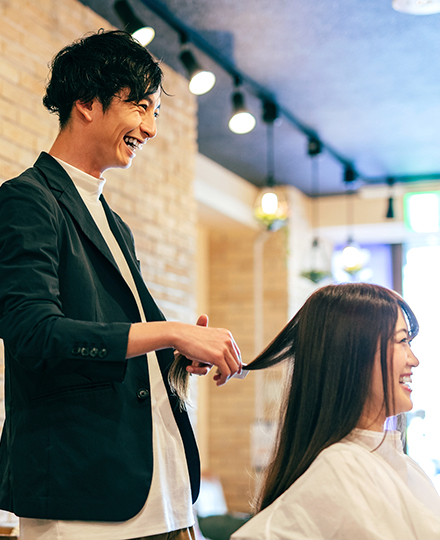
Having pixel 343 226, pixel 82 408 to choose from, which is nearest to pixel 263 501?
pixel 82 408

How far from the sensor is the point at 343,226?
7.29 meters

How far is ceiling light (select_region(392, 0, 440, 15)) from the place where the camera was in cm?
348

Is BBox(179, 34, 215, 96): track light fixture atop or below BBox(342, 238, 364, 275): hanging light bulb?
atop

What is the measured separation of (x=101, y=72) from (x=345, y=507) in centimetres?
94

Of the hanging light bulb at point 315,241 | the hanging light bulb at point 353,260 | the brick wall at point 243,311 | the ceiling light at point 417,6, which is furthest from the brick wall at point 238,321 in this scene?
the ceiling light at point 417,6

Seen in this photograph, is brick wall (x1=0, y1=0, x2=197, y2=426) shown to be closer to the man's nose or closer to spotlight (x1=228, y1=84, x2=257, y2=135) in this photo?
spotlight (x1=228, y1=84, x2=257, y2=135)

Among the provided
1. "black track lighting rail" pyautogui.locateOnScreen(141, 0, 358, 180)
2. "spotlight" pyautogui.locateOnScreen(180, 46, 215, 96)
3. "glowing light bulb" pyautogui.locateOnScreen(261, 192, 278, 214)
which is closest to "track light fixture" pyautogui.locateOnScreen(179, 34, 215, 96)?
"spotlight" pyautogui.locateOnScreen(180, 46, 215, 96)

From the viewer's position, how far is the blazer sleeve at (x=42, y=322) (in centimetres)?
112

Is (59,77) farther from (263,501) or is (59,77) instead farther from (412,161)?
(412,161)

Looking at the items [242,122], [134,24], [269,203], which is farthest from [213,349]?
[269,203]

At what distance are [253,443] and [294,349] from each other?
5.11m

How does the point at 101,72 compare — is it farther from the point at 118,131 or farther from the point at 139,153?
the point at 139,153

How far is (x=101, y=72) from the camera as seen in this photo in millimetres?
1398

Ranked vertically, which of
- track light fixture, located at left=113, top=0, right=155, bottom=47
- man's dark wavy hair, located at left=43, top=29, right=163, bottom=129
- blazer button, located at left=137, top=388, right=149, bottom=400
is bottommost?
blazer button, located at left=137, top=388, right=149, bottom=400
